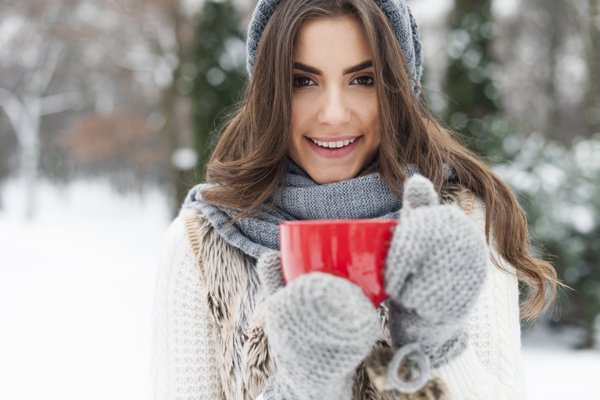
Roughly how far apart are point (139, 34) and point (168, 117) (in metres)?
2.07

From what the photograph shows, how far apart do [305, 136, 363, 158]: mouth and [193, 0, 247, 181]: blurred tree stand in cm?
671

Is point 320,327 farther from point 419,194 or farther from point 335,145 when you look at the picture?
point 335,145

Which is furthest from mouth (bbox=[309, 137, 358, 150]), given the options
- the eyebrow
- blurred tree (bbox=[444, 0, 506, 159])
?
blurred tree (bbox=[444, 0, 506, 159])

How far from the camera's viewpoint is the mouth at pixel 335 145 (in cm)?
141

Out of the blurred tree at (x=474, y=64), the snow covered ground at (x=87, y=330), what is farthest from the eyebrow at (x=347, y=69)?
the blurred tree at (x=474, y=64)

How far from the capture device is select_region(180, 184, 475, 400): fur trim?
49.9 inches

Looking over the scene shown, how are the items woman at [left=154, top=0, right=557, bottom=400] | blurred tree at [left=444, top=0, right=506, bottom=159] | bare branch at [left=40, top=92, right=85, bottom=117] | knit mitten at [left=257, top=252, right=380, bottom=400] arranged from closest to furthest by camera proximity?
knit mitten at [left=257, top=252, right=380, bottom=400]
woman at [left=154, top=0, right=557, bottom=400]
blurred tree at [left=444, top=0, right=506, bottom=159]
bare branch at [left=40, top=92, right=85, bottom=117]

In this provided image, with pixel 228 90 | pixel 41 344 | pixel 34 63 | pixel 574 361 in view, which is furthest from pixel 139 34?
pixel 574 361

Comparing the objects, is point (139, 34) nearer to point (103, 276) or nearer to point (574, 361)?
point (103, 276)

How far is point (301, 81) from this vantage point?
142 cm

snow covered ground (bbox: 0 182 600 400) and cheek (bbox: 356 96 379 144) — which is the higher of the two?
cheek (bbox: 356 96 379 144)

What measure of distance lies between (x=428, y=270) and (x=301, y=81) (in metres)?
0.82

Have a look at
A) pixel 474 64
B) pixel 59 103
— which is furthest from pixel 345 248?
pixel 59 103

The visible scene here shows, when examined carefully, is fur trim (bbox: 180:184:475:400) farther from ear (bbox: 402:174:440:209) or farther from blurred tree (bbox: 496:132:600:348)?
blurred tree (bbox: 496:132:600:348)
